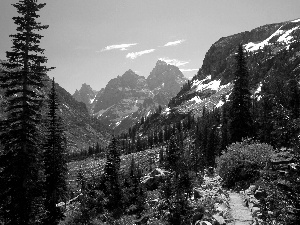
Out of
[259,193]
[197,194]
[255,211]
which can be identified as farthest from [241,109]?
[255,211]

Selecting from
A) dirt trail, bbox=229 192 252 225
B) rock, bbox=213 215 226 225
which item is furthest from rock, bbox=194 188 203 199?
rock, bbox=213 215 226 225

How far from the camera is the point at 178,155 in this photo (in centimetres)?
5412

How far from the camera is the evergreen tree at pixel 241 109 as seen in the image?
37.0m

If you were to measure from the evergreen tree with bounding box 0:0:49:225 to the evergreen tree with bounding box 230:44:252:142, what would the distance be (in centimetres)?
2533

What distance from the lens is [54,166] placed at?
32.0m

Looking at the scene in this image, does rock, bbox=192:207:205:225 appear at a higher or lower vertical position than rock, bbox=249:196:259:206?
lower

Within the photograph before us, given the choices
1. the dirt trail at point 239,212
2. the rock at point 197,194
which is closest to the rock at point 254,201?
the dirt trail at point 239,212

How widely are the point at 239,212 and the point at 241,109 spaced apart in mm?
24938

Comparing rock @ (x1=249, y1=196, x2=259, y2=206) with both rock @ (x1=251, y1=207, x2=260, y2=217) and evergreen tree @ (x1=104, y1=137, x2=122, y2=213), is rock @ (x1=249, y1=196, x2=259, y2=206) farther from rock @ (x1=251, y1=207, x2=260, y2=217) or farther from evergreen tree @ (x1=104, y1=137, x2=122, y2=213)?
evergreen tree @ (x1=104, y1=137, x2=122, y2=213)

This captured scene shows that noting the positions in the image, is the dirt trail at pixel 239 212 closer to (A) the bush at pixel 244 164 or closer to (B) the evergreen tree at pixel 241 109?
(A) the bush at pixel 244 164

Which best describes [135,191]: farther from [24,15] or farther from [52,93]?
[24,15]

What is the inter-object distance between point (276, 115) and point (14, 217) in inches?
728

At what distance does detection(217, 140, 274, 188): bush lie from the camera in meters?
19.4

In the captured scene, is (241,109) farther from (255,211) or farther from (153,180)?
(255,211)
